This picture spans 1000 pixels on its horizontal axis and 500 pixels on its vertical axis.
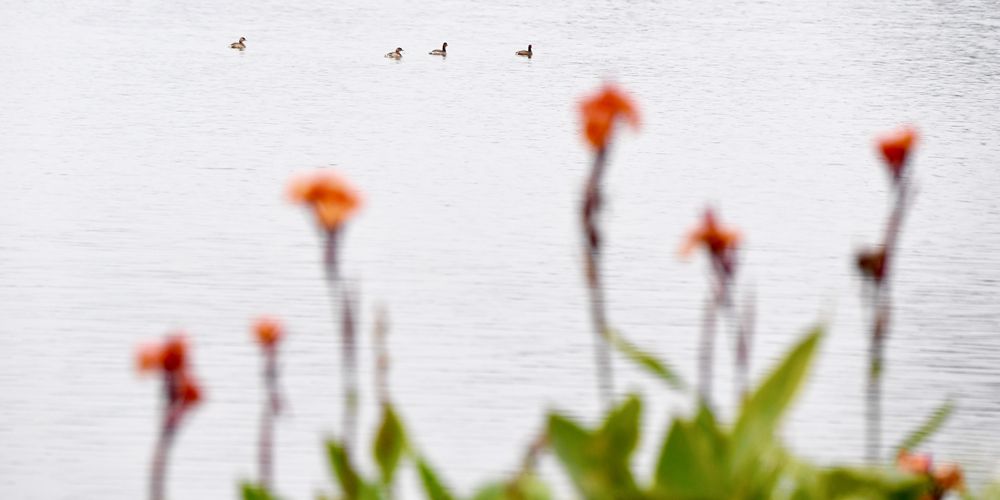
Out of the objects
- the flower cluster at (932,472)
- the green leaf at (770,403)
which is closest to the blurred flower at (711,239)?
the green leaf at (770,403)

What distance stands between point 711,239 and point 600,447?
19cm

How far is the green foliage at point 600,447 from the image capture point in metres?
1.36

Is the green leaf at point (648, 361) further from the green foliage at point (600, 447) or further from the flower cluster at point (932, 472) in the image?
the flower cluster at point (932, 472)

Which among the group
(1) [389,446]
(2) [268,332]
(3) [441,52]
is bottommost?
(1) [389,446]

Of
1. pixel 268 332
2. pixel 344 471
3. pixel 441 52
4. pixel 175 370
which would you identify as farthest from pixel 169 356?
pixel 441 52

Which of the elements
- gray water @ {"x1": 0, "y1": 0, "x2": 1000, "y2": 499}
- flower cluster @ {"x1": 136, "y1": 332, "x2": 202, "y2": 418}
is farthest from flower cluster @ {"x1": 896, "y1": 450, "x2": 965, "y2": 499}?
flower cluster @ {"x1": 136, "y1": 332, "x2": 202, "y2": 418}

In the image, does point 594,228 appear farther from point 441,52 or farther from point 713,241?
point 441,52

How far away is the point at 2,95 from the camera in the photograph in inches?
490

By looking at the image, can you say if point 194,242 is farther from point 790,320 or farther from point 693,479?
point 693,479

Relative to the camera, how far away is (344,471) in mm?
1424

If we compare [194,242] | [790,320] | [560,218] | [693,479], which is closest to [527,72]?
[560,218]

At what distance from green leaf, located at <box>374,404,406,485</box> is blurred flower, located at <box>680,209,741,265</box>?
0.29 metres

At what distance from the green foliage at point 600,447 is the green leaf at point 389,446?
149mm

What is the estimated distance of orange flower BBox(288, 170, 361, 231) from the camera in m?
1.29
